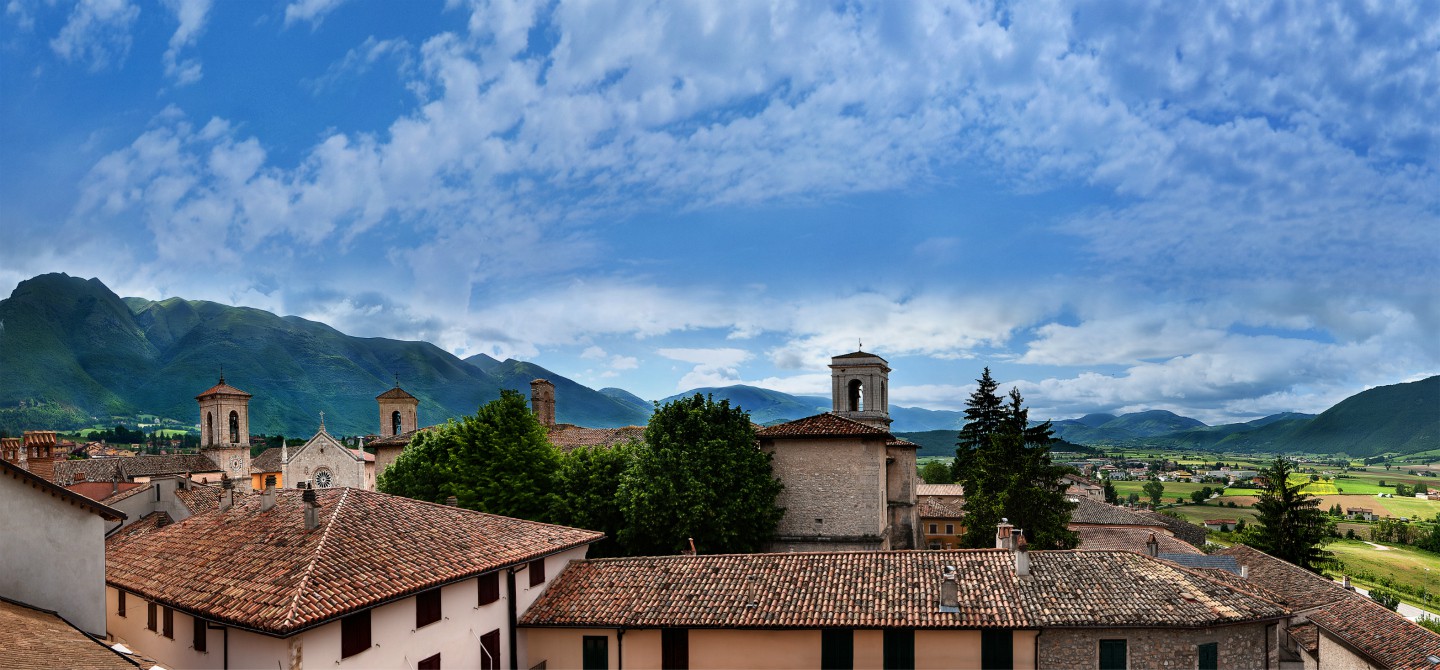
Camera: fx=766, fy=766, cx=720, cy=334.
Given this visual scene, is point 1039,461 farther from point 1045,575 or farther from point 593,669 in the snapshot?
point 593,669

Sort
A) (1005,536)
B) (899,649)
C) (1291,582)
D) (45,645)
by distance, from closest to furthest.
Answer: (45,645) → (899,649) → (1005,536) → (1291,582)

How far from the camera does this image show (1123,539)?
2078 inches

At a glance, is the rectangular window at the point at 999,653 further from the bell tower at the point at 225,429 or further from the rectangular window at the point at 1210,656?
the bell tower at the point at 225,429

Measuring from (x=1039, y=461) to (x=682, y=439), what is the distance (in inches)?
795

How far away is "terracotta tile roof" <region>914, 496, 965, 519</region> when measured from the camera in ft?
222

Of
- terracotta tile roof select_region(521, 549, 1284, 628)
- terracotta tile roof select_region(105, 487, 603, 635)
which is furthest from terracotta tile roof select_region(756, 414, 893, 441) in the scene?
terracotta tile roof select_region(105, 487, 603, 635)

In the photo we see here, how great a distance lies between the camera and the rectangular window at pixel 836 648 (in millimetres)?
19719

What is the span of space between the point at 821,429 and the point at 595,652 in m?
16.2

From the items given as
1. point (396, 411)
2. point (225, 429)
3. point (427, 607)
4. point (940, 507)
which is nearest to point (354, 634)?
point (427, 607)

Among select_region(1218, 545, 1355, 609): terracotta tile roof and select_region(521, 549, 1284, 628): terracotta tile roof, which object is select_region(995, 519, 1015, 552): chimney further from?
select_region(1218, 545, 1355, 609): terracotta tile roof

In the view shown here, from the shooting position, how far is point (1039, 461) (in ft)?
132

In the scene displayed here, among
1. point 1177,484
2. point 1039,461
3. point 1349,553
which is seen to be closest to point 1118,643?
point 1039,461

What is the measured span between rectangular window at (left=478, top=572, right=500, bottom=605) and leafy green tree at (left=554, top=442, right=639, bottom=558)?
11616 mm

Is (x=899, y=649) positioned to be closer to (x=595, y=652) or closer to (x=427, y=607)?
(x=595, y=652)
